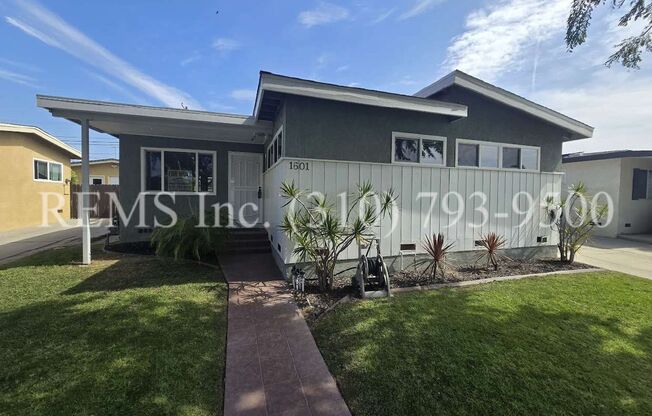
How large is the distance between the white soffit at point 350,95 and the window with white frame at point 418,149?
0.58 m

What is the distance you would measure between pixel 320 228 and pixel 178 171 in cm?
594

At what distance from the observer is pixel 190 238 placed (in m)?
6.67

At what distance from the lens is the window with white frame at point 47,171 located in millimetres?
13805

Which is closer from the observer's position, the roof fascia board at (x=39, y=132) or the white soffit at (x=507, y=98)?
the white soffit at (x=507, y=98)

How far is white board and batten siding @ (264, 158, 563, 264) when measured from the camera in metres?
5.60

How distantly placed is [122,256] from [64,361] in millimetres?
5004

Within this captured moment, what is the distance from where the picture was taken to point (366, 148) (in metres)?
5.93

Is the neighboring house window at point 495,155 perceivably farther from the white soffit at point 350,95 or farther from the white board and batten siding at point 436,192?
the white soffit at point 350,95

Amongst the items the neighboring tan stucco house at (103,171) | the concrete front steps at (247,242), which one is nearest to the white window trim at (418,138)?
the concrete front steps at (247,242)

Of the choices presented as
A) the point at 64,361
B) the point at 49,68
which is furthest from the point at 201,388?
the point at 49,68

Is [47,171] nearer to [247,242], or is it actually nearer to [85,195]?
[85,195]

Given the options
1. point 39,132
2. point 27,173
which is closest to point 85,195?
point 27,173

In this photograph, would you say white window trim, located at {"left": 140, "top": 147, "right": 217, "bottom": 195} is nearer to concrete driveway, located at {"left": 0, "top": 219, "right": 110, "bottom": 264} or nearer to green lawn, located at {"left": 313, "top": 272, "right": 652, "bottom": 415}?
concrete driveway, located at {"left": 0, "top": 219, "right": 110, "bottom": 264}

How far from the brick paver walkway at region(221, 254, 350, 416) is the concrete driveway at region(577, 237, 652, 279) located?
7.78 m
